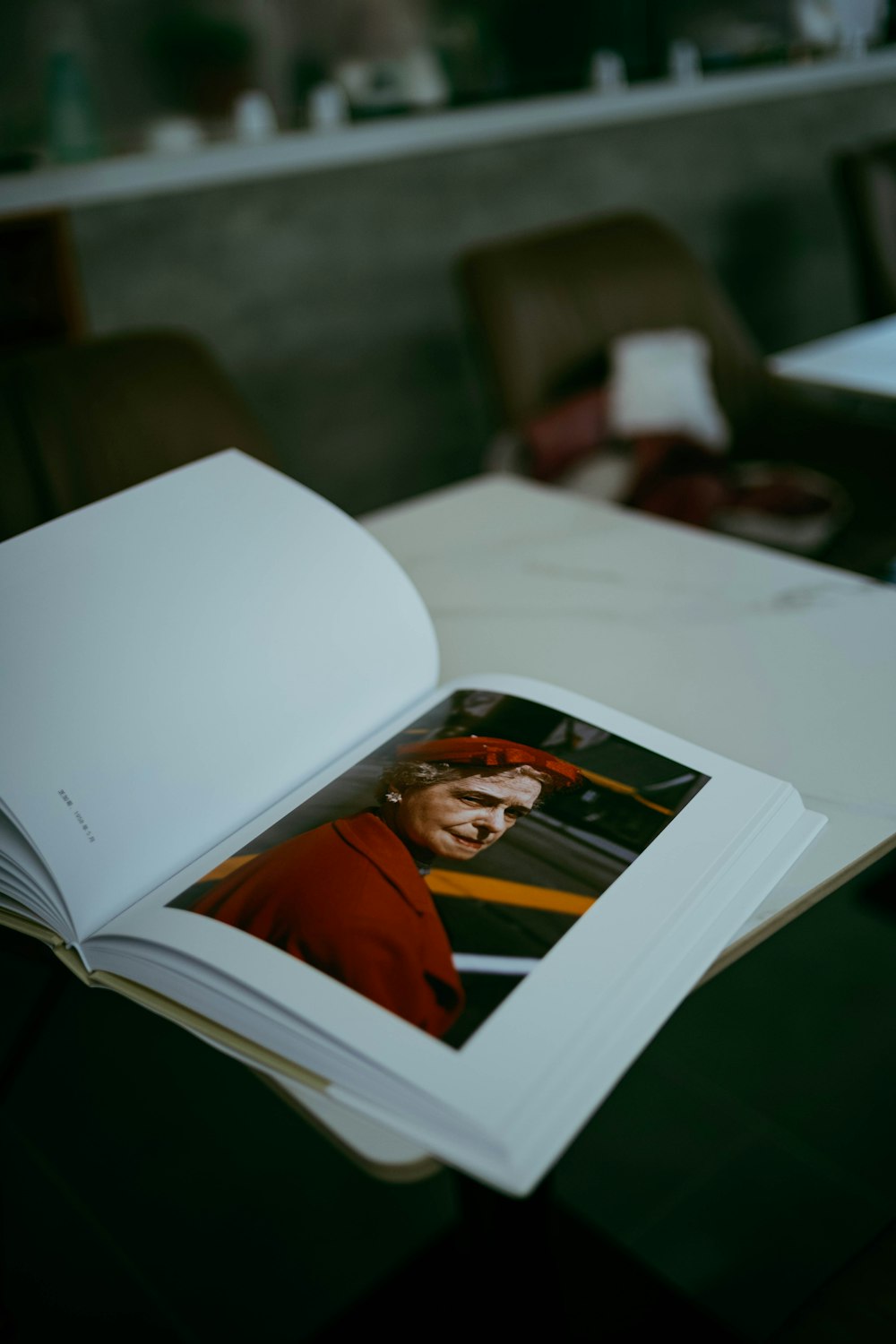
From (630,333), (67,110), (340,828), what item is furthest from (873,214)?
(340,828)

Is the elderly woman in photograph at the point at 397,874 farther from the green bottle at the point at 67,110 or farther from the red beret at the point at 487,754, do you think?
the green bottle at the point at 67,110

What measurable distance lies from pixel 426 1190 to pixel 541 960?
2.56ft

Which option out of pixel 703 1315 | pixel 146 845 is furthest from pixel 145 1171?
pixel 146 845

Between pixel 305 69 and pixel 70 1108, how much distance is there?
98.6 inches

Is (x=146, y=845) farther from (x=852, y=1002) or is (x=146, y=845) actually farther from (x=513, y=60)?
(x=513, y=60)

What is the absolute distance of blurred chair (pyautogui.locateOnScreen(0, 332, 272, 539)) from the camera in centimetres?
121

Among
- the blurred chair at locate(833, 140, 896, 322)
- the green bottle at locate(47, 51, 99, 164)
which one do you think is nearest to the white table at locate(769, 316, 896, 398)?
the blurred chair at locate(833, 140, 896, 322)

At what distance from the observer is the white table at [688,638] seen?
0.58m

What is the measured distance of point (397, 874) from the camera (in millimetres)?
500

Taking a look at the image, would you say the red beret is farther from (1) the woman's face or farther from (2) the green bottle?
(2) the green bottle

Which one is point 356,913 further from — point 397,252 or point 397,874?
point 397,252

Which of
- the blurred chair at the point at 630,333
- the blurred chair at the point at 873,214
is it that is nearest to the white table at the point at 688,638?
the blurred chair at the point at 630,333

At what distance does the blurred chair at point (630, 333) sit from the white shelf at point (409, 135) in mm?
589

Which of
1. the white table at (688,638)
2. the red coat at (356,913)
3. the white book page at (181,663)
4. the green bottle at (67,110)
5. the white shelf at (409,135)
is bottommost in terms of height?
the white table at (688,638)
